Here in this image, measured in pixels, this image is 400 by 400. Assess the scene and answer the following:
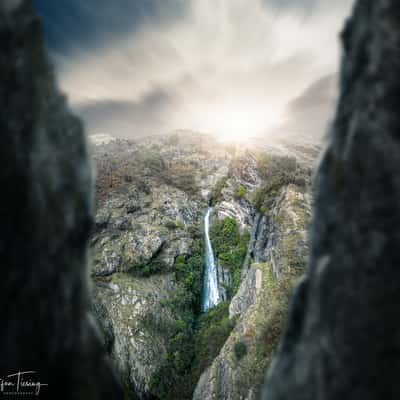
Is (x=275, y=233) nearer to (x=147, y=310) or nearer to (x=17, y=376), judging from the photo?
(x=147, y=310)

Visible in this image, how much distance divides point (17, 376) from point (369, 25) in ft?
32.2

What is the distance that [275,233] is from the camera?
1055 inches

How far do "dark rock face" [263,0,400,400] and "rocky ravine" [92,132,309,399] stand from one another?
1201cm

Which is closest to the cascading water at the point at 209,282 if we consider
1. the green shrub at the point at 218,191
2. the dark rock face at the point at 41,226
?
the green shrub at the point at 218,191

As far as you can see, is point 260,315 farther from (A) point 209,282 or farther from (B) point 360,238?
(A) point 209,282

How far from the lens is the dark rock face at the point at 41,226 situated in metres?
4.43

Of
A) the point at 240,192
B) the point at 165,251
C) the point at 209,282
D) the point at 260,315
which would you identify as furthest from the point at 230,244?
the point at 260,315

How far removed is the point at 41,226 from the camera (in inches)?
195

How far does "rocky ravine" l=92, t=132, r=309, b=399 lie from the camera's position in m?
21.2

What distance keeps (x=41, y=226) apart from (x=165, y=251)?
37.7 metres

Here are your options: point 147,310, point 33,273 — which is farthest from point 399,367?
point 147,310

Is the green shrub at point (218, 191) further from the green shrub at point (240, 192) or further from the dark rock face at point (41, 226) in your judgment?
the dark rock face at point (41, 226)

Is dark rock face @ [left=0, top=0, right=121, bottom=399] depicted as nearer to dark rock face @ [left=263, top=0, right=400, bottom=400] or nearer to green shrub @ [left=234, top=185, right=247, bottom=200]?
dark rock face @ [left=263, top=0, right=400, bottom=400]

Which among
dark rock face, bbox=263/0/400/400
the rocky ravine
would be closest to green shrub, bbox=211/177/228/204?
the rocky ravine
